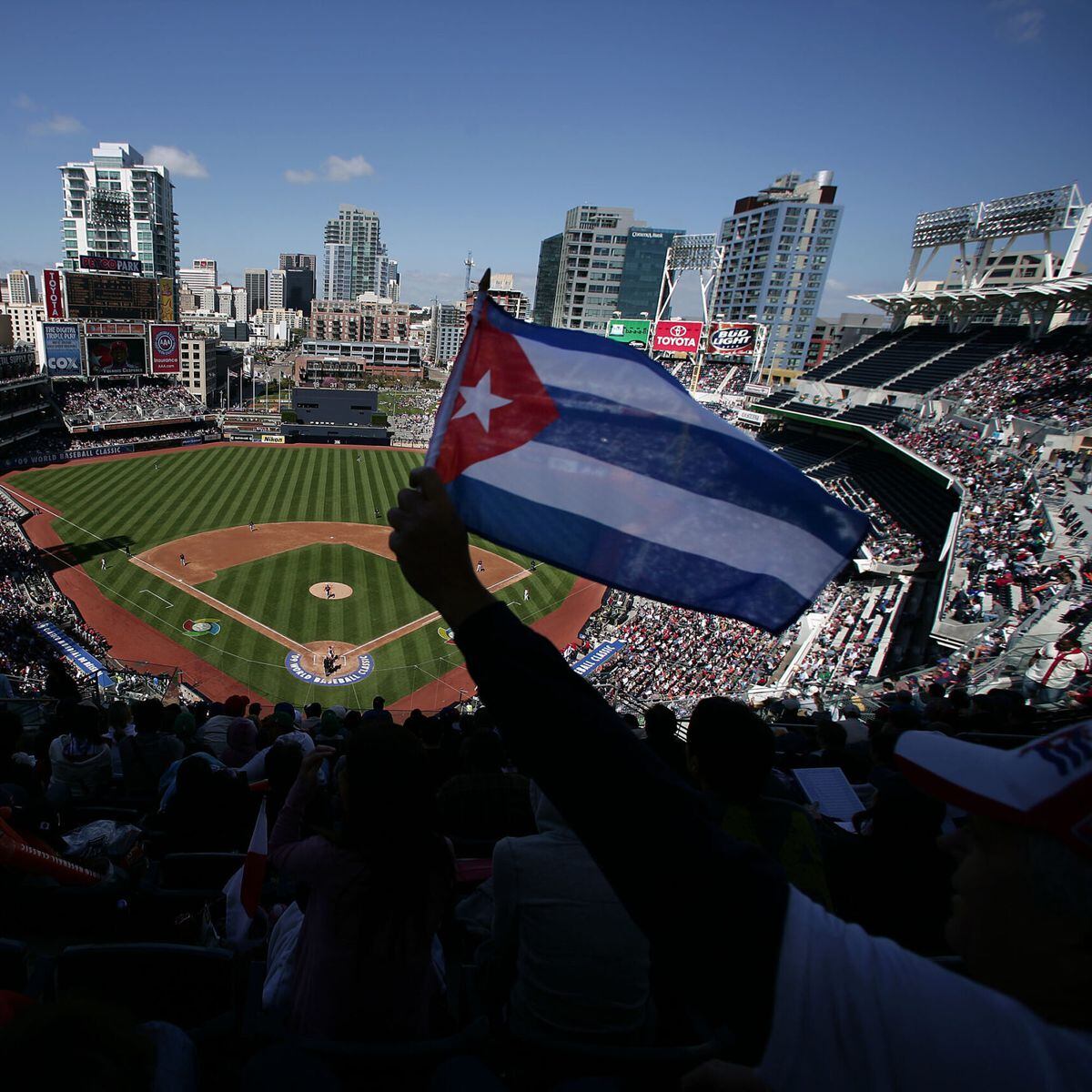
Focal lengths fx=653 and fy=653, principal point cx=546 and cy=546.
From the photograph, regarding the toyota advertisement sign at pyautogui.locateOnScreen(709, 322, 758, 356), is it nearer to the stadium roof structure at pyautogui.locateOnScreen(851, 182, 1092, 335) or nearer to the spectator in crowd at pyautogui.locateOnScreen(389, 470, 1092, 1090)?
the stadium roof structure at pyautogui.locateOnScreen(851, 182, 1092, 335)

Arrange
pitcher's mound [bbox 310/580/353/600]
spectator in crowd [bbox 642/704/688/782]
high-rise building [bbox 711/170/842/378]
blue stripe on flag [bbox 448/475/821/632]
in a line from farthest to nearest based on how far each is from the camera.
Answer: high-rise building [bbox 711/170/842/378]
pitcher's mound [bbox 310/580/353/600]
spectator in crowd [bbox 642/704/688/782]
blue stripe on flag [bbox 448/475/821/632]

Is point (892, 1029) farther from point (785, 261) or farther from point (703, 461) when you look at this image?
point (785, 261)

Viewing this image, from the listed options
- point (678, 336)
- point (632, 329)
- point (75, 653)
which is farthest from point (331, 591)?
point (632, 329)

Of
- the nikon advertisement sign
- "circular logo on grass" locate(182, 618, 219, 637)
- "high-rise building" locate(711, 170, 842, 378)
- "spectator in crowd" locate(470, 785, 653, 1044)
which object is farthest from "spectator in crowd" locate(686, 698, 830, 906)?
"high-rise building" locate(711, 170, 842, 378)

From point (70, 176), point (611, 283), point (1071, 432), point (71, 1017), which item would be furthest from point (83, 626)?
point (70, 176)

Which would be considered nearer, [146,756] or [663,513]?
[663,513]

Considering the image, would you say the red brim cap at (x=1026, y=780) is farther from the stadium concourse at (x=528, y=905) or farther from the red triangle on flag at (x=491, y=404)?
the red triangle on flag at (x=491, y=404)
